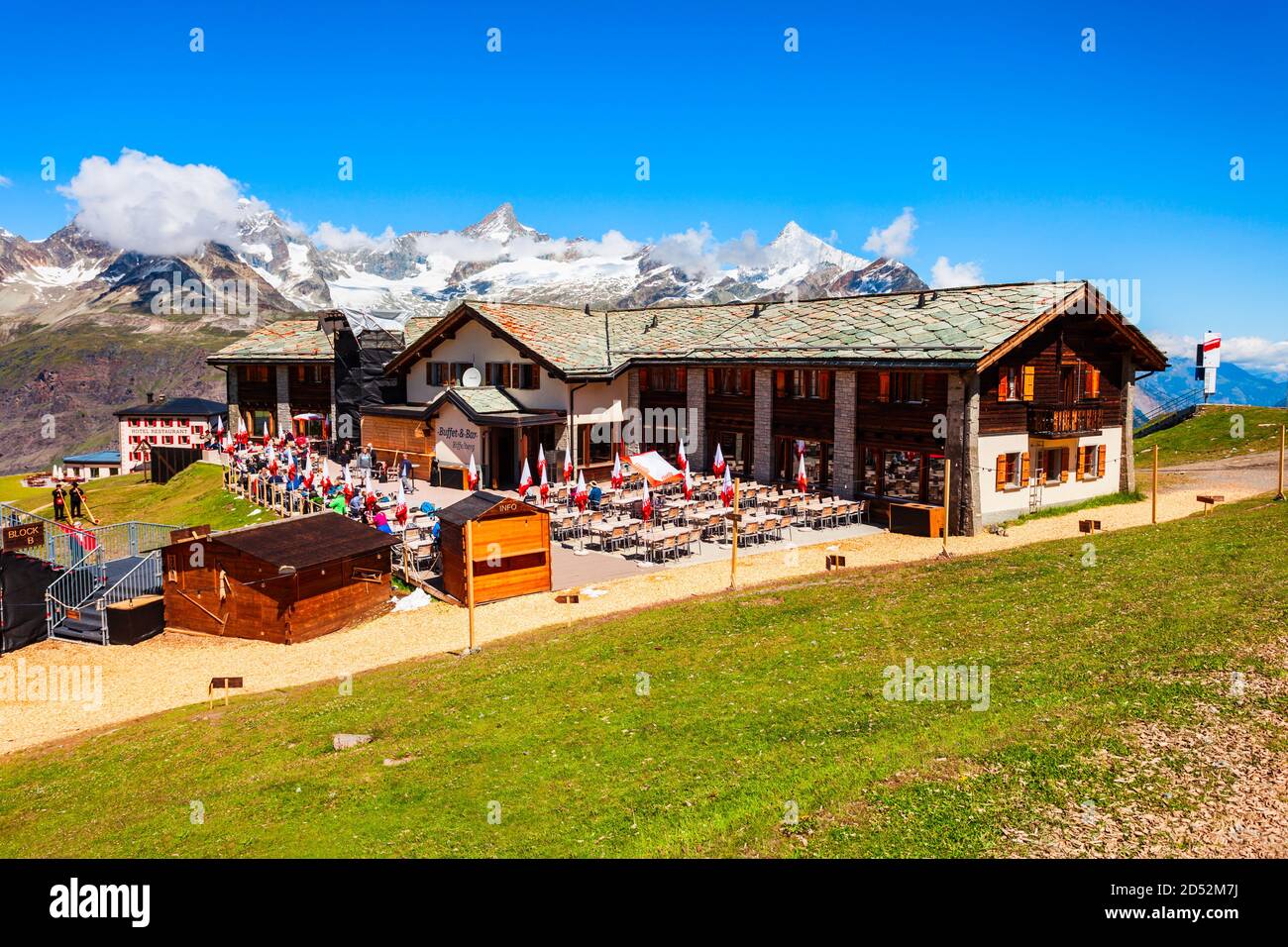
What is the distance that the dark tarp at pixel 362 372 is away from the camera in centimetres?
4831

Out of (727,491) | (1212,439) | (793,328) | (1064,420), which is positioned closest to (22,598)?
(727,491)

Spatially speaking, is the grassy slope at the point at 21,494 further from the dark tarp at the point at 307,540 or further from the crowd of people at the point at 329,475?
the dark tarp at the point at 307,540

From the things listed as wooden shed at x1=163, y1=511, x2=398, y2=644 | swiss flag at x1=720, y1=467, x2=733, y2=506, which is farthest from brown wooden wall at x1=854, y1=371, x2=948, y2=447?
wooden shed at x1=163, y1=511, x2=398, y2=644

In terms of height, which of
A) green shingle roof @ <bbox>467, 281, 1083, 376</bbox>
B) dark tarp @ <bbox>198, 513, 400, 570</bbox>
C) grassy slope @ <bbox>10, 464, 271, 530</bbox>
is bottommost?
grassy slope @ <bbox>10, 464, 271, 530</bbox>

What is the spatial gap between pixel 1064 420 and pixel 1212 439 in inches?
862

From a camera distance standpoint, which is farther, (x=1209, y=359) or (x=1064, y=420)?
(x=1209, y=359)

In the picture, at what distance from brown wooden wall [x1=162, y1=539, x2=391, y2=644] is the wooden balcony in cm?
2233

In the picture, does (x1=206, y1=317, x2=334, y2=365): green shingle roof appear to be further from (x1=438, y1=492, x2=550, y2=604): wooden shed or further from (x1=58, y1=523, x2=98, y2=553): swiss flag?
(x1=438, y1=492, x2=550, y2=604): wooden shed

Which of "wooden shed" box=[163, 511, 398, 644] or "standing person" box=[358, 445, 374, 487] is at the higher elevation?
"standing person" box=[358, 445, 374, 487]

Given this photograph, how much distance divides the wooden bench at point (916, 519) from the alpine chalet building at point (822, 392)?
30.9 inches

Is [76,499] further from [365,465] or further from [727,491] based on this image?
[727,491]

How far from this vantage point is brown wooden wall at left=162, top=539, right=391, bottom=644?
847 inches

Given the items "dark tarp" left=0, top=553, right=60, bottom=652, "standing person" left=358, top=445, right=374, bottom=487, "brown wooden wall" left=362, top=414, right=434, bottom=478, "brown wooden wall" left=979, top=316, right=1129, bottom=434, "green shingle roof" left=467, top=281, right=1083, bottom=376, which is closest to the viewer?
"dark tarp" left=0, top=553, right=60, bottom=652

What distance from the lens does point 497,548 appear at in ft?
74.5
